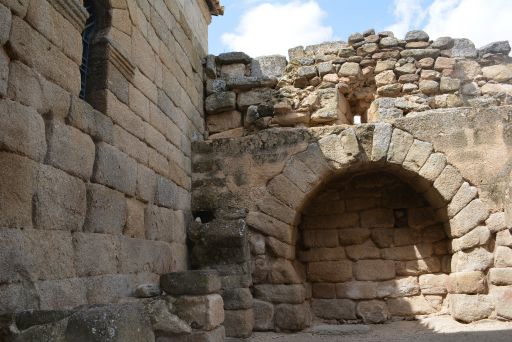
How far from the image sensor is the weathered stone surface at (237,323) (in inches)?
174

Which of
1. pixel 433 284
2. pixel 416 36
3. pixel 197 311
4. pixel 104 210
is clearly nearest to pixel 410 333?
pixel 433 284

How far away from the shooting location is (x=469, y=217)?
187 inches

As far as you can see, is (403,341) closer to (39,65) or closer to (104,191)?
(104,191)

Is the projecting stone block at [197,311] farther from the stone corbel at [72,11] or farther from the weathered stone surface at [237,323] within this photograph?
the stone corbel at [72,11]

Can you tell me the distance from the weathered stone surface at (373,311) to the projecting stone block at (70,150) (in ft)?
12.4

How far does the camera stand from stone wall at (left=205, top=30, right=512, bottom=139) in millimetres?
5598

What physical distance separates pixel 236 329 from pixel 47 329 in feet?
9.10

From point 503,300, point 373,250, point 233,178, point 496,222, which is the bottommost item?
point 503,300

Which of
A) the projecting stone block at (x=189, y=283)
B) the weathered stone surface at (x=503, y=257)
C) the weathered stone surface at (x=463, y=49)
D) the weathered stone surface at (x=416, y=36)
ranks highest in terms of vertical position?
the weathered stone surface at (x=416, y=36)

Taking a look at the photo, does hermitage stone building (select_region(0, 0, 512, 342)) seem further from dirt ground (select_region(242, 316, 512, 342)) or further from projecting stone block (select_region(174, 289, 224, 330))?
dirt ground (select_region(242, 316, 512, 342))

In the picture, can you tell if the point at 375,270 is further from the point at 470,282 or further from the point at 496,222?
the point at 496,222

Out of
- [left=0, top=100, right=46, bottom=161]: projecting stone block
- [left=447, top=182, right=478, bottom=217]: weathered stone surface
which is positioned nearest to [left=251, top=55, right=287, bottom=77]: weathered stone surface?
[left=447, top=182, right=478, bottom=217]: weathered stone surface

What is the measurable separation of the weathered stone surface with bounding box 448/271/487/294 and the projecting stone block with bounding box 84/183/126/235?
3302 mm

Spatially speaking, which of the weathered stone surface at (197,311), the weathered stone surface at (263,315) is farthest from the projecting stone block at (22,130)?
the weathered stone surface at (263,315)
